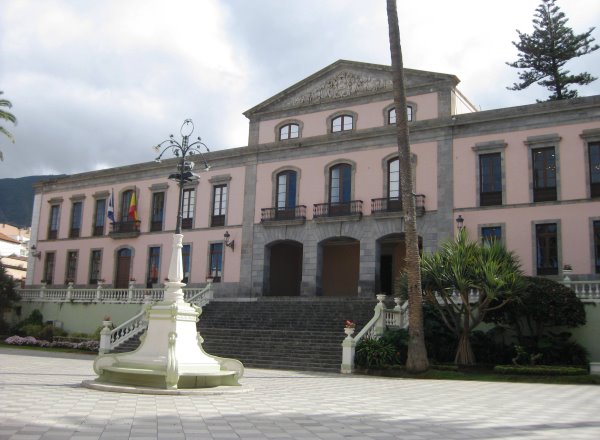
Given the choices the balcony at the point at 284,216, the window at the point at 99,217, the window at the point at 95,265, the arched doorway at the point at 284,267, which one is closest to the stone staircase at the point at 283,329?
the arched doorway at the point at 284,267

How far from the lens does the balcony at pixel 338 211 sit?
28281mm

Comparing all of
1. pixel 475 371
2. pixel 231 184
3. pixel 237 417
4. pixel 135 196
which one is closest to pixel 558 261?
pixel 475 371

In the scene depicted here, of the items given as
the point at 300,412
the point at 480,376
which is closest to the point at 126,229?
the point at 480,376

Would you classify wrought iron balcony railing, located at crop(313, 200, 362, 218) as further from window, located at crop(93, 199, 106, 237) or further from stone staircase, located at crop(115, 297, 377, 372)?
window, located at crop(93, 199, 106, 237)

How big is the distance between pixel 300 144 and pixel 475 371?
615 inches

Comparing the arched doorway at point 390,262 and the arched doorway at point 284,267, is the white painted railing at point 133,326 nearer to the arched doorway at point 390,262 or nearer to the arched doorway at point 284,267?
the arched doorway at point 284,267

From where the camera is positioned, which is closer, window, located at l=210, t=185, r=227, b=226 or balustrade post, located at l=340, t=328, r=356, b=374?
balustrade post, located at l=340, t=328, r=356, b=374

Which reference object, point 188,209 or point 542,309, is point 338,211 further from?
point 542,309

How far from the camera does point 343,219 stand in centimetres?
2847

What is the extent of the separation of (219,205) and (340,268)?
22.6 feet

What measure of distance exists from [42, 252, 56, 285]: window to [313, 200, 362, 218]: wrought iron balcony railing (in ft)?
58.8

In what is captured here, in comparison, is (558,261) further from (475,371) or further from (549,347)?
(475,371)

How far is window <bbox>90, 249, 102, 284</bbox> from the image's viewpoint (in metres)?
36.1

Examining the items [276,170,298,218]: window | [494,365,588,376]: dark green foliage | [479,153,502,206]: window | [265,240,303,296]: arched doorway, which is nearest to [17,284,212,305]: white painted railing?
[265,240,303,296]: arched doorway
